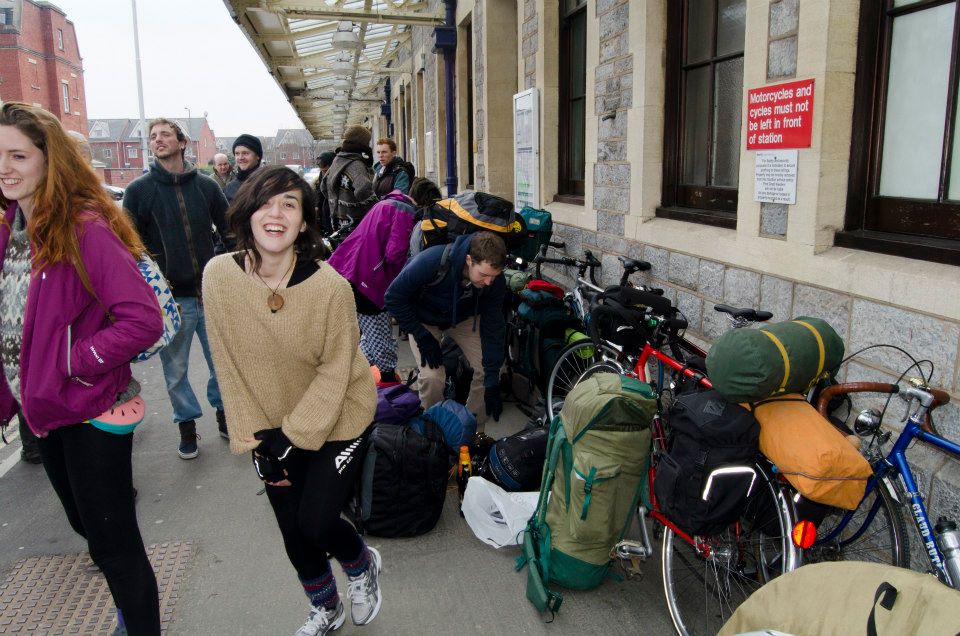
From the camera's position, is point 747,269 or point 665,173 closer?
point 747,269

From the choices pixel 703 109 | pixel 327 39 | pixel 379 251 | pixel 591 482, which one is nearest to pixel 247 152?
pixel 379 251

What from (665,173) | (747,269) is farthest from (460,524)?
(665,173)

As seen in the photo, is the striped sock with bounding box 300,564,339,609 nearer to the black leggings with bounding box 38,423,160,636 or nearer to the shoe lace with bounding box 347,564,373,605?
the shoe lace with bounding box 347,564,373,605

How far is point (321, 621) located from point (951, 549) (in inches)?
85.6

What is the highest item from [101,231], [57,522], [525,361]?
[101,231]

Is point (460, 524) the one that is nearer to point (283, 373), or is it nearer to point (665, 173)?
point (283, 373)

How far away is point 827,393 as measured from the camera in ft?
9.68

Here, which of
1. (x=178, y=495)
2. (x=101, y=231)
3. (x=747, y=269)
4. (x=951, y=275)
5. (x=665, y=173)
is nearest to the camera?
(x=101, y=231)

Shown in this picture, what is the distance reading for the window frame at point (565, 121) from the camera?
6.82 metres

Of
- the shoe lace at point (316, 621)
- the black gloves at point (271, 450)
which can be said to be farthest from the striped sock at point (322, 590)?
the black gloves at point (271, 450)

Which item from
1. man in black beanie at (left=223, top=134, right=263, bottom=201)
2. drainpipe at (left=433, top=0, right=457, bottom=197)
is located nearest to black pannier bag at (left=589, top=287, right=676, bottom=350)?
man in black beanie at (left=223, top=134, right=263, bottom=201)

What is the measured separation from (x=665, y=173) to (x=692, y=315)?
110 cm

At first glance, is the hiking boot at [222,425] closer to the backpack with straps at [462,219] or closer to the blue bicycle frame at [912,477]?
the backpack with straps at [462,219]

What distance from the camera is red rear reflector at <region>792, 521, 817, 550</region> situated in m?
2.64
